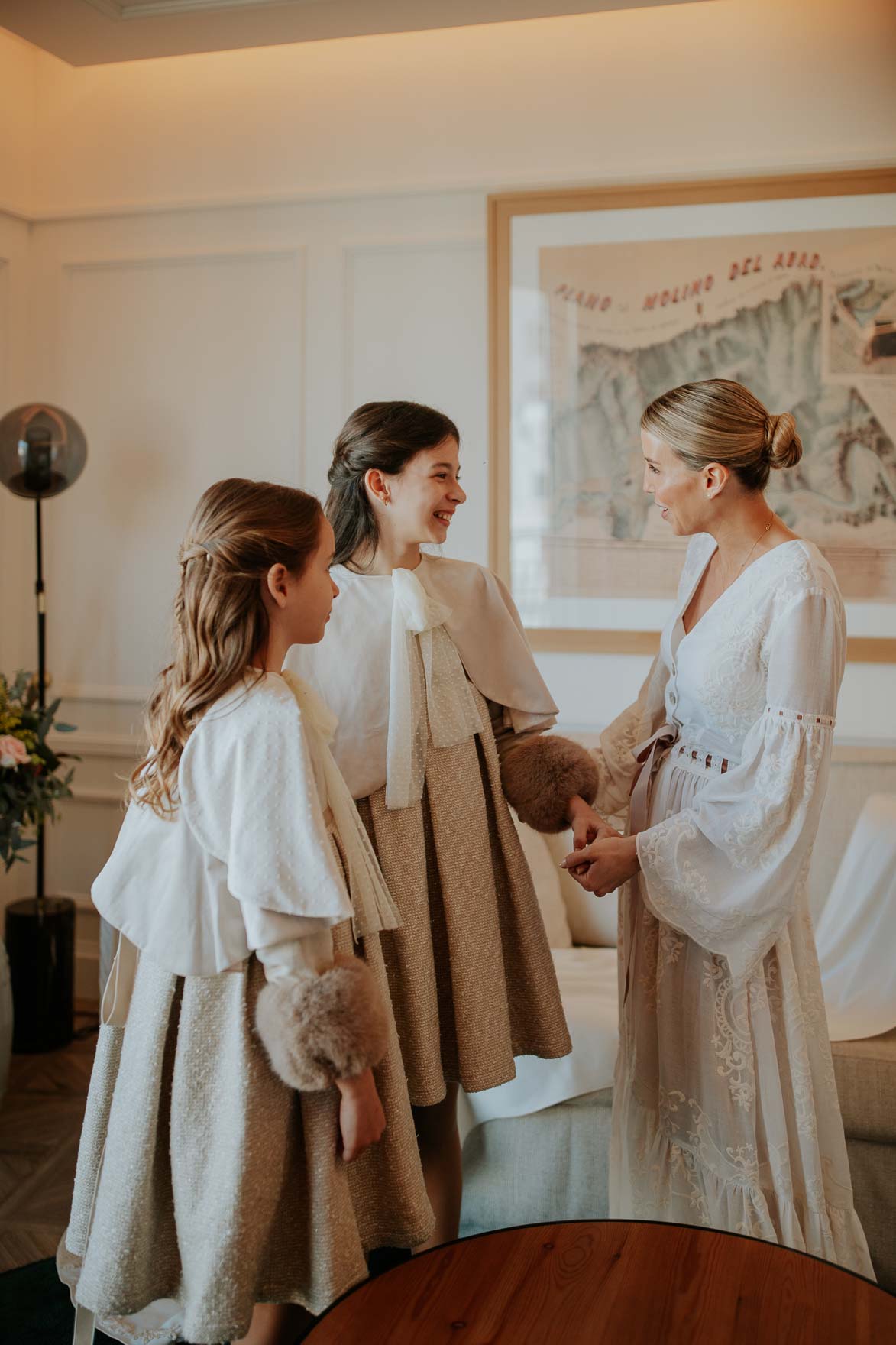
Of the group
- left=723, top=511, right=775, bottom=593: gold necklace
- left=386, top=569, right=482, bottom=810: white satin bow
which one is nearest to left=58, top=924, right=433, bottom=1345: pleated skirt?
left=386, top=569, right=482, bottom=810: white satin bow

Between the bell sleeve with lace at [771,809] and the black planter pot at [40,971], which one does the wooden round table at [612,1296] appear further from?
the black planter pot at [40,971]

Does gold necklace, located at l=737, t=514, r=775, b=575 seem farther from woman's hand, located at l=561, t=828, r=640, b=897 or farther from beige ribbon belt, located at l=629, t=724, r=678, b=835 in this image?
woman's hand, located at l=561, t=828, r=640, b=897

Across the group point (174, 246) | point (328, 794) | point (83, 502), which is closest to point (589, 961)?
point (328, 794)

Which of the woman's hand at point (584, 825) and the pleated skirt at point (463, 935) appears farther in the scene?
the woman's hand at point (584, 825)

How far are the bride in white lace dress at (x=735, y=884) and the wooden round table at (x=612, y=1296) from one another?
46 centimetres

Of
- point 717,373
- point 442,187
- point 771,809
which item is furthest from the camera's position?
point 442,187

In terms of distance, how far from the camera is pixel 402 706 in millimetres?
1741

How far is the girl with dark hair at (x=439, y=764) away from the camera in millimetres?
1735

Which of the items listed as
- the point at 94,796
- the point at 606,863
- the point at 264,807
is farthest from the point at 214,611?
the point at 94,796

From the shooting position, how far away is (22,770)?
309 cm

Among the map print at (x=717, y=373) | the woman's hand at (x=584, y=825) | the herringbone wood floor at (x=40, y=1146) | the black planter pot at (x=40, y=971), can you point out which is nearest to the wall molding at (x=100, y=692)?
the black planter pot at (x=40, y=971)

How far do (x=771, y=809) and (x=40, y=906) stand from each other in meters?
2.55

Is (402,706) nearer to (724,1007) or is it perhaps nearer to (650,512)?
(724,1007)

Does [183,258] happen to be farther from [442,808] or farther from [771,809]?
[771,809]
